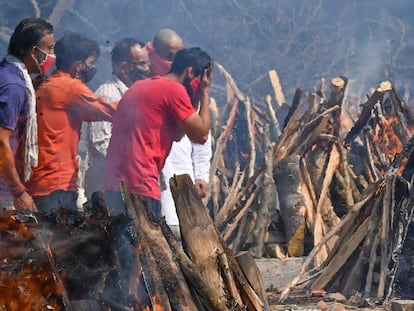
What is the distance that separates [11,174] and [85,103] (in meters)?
0.91

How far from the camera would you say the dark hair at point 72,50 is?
16.0ft

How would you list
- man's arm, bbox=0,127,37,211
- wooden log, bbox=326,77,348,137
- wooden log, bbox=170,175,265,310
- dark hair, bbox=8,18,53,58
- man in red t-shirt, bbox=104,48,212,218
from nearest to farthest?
wooden log, bbox=170,175,265,310, man's arm, bbox=0,127,37,211, dark hair, bbox=8,18,53,58, man in red t-shirt, bbox=104,48,212,218, wooden log, bbox=326,77,348,137

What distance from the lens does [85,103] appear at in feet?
15.2

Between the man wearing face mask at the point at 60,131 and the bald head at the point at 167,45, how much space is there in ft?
4.74

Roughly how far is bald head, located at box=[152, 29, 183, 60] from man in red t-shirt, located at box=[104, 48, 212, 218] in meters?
1.34

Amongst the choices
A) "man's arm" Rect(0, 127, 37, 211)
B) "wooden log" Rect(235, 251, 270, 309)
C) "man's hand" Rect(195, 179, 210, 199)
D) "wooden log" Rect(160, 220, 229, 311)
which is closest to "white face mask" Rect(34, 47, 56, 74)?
"man's arm" Rect(0, 127, 37, 211)

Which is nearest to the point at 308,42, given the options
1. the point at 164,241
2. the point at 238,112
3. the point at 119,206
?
the point at 238,112

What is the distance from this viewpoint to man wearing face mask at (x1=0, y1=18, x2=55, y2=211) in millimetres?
3949

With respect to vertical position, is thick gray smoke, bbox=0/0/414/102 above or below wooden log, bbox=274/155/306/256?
above

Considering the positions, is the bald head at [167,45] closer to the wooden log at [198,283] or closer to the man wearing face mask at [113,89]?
the man wearing face mask at [113,89]

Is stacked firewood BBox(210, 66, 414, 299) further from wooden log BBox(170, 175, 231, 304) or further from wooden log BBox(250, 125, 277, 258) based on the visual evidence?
wooden log BBox(170, 175, 231, 304)

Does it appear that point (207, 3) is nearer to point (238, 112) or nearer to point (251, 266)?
point (238, 112)

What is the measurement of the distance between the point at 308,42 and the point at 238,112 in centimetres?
972

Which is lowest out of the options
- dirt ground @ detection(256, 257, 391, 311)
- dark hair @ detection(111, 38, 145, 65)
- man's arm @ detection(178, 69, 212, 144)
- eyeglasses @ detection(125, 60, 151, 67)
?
dirt ground @ detection(256, 257, 391, 311)
